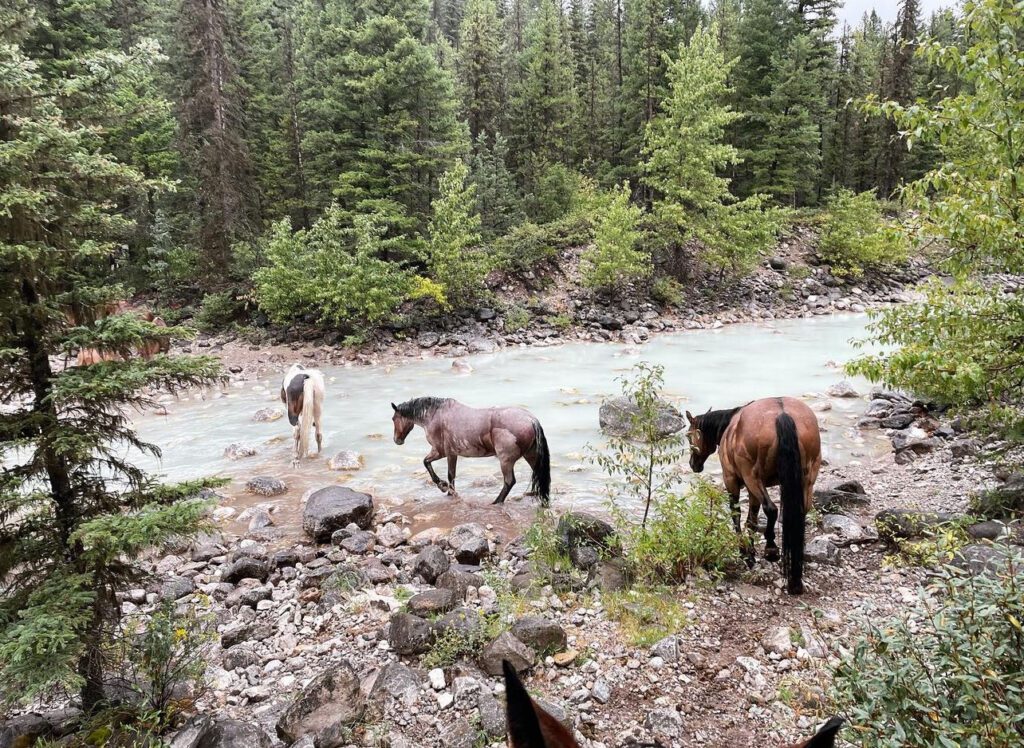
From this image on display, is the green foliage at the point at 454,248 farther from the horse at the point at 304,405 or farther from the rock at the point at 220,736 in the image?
the rock at the point at 220,736

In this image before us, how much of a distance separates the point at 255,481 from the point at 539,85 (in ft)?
102

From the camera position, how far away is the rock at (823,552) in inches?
207

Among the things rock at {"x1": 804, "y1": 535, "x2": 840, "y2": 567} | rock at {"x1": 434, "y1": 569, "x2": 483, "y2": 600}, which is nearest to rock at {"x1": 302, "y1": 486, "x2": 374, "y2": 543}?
rock at {"x1": 434, "y1": 569, "x2": 483, "y2": 600}

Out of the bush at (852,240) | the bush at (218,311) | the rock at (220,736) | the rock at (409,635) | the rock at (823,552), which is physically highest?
the bush at (852,240)

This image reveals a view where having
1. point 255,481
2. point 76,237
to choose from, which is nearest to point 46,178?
point 76,237

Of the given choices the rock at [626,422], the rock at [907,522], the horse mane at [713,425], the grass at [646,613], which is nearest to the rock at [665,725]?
the grass at [646,613]

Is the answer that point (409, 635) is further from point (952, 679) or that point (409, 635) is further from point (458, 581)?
point (952, 679)

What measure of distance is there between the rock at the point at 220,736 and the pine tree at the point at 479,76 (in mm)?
31177

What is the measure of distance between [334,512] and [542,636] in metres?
3.61

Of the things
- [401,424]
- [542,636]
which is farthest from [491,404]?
[542,636]

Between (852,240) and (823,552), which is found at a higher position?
(852,240)

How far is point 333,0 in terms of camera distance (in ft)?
74.1

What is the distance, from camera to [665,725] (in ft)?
11.4

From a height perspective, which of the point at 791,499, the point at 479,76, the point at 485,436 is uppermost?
the point at 479,76
